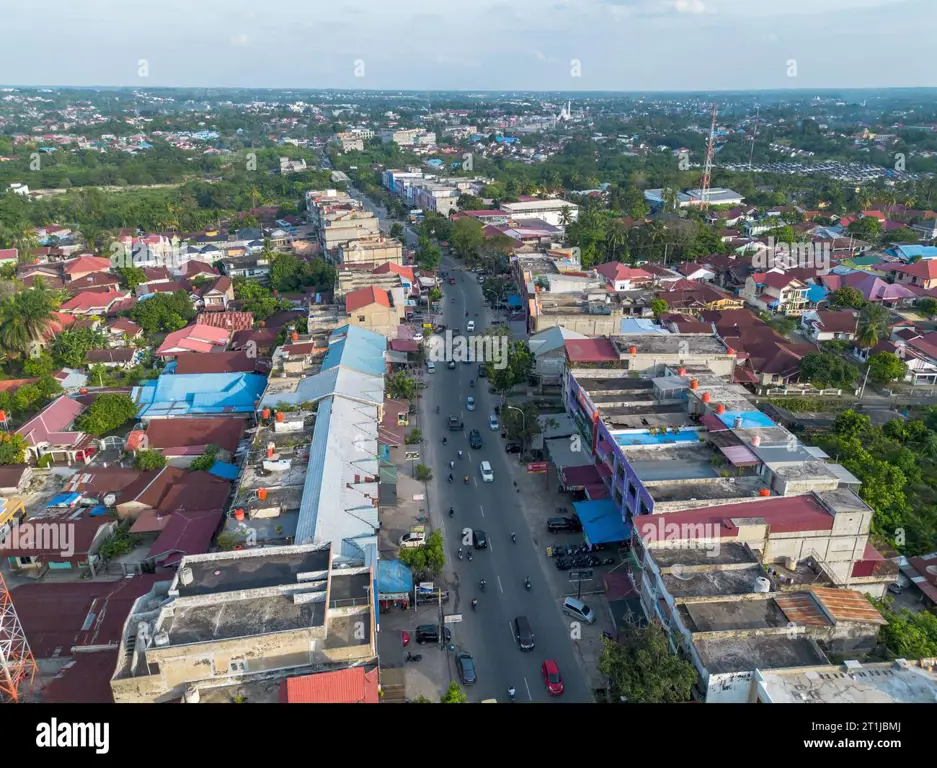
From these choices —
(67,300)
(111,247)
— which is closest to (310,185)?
(111,247)

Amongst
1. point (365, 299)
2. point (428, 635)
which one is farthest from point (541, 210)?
point (428, 635)

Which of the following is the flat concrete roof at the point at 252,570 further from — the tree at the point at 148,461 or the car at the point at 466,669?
the tree at the point at 148,461

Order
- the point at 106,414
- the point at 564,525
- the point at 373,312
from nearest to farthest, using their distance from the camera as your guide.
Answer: the point at 564,525, the point at 106,414, the point at 373,312

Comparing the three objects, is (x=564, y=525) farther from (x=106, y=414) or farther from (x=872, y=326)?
(x=872, y=326)

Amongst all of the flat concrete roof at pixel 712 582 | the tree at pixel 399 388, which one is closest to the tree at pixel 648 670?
the flat concrete roof at pixel 712 582

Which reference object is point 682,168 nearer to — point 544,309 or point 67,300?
point 544,309

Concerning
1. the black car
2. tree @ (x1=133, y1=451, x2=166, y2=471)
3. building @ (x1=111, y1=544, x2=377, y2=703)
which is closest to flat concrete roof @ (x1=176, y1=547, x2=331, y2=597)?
building @ (x1=111, y1=544, x2=377, y2=703)
